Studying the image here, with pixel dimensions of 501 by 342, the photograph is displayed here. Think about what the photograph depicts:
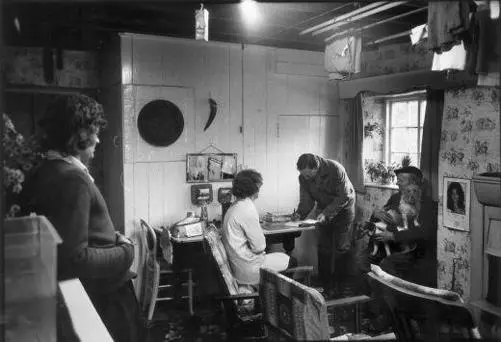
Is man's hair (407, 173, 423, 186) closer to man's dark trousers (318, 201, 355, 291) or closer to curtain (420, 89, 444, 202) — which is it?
curtain (420, 89, 444, 202)

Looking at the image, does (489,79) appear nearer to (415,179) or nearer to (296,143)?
(415,179)

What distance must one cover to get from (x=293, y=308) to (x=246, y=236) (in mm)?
644

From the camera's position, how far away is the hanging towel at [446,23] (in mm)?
1189

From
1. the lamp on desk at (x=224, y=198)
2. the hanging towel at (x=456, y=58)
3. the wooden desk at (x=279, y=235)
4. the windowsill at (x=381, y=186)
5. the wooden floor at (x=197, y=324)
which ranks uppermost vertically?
the hanging towel at (x=456, y=58)

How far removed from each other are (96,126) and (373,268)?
104cm

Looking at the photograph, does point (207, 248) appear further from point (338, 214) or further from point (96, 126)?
point (96, 126)

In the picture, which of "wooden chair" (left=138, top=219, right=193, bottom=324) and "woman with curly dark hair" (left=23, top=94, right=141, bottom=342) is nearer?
"woman with curly dark hair" (left=23, top=94, right=141, bottom=342)

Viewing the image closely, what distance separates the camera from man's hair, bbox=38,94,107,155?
4.04 feet

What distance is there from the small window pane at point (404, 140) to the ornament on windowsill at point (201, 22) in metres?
0.72

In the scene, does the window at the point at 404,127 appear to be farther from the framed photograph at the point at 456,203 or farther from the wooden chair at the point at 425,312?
the wooden chair at the point at 425,312

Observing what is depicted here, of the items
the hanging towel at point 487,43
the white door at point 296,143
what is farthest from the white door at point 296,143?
the hanging towel at point 487,43

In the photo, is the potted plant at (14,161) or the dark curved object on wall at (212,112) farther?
the dark curved object on wall at (212,112)

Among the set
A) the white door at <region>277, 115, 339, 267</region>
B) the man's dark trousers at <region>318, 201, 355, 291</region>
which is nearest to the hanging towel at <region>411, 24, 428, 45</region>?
the white door at <region>277, 115, 339, 267</region>

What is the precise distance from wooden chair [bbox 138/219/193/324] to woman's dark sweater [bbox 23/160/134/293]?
238 millimetres
